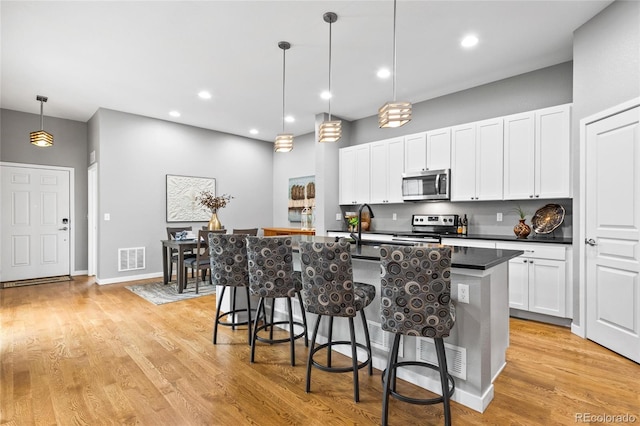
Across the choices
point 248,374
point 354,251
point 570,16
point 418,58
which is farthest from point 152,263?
point 570,16

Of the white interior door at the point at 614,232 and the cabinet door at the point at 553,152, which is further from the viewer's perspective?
the cabinet door at the point at 553,152

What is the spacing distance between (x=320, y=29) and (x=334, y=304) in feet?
8.98

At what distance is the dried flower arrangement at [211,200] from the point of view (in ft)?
19.3

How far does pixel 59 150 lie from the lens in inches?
248

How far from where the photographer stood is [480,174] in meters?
4.43

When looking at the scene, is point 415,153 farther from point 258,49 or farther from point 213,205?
point 213,205

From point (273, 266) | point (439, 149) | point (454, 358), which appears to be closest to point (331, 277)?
point (273, 266)

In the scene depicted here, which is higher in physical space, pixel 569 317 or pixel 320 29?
pixel 320 29

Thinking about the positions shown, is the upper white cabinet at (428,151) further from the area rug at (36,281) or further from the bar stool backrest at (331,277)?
the area rug at (36,281)

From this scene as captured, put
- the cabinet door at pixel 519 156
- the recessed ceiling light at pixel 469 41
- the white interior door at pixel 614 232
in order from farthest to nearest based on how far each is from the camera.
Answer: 1. the cabinet door at pixel 519 156
2. the recessed ceiling light at pixel 469 41
3. the white interior door at pixel 614 232

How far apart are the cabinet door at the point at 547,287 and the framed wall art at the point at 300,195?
4.38 metres

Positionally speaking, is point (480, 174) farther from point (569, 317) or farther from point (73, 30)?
point (73, 30)

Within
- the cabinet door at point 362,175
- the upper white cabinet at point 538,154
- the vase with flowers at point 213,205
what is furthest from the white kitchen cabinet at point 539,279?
the vase with flowers at point 213,205

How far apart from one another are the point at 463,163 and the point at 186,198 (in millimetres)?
5183
